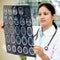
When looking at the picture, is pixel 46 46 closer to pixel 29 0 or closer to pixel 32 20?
pixel 32 20

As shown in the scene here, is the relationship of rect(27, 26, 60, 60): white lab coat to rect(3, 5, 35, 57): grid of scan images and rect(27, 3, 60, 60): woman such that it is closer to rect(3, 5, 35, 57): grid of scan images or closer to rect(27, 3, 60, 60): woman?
rect(27, 3, 60, 60): woman

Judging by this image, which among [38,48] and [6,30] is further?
[6,30]

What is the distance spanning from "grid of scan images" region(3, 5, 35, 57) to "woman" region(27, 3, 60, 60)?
0.09 metres

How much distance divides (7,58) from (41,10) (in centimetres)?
63

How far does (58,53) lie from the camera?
1.48m

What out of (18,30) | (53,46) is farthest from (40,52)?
(18,30)

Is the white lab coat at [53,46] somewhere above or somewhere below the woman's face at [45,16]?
below

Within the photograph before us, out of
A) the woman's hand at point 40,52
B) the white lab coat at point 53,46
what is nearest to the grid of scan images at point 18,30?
the woman's hand at point 40,52

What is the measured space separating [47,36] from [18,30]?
309 millimetres

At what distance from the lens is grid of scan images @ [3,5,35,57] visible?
165 centimetres

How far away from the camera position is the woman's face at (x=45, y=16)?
1513 mm

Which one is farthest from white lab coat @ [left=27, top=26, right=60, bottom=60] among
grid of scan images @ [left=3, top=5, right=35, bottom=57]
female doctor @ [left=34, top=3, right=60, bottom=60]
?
grid of scan images @ [left=3, top=5, right=35, bottom=57]

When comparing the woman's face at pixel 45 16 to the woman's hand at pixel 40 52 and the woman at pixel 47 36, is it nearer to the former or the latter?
the woman at pixel 47 36

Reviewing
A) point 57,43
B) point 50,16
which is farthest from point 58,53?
point 50,16
